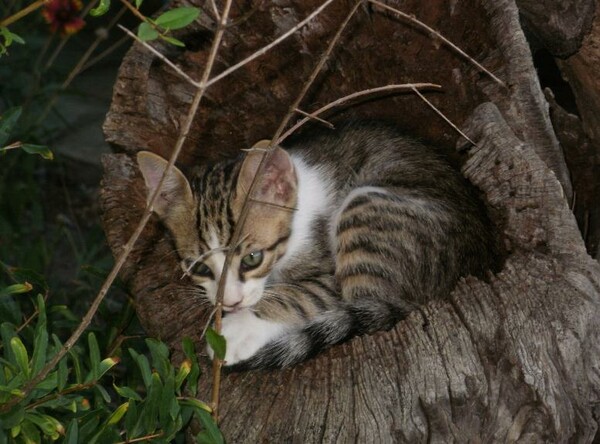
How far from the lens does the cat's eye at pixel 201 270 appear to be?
2844mm

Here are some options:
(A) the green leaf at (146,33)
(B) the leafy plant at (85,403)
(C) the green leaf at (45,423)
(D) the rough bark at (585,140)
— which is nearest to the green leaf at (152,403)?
(B) the leafy plant at (85,403)

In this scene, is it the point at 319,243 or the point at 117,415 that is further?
the point at 319,243

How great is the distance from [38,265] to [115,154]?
4.32 feet

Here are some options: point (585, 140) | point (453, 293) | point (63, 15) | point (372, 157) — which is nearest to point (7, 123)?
point (63, 15)

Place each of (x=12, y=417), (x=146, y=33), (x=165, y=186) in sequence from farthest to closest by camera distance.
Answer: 1. (x=165, y=186)
2. (x=12, y=417)
3. (x=146, y=33)

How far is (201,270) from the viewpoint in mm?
2859

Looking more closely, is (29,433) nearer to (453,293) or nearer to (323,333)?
(323,333)

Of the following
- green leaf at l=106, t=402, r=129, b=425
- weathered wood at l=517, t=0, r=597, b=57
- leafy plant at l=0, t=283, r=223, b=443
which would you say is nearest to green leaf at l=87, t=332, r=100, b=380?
leafy plant at l=0, t=283, r=223, b=443

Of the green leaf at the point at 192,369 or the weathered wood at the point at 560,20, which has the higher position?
the weathered wood at the point at 560,20

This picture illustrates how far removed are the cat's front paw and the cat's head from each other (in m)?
0.05

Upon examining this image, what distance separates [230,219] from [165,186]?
0.24 meters

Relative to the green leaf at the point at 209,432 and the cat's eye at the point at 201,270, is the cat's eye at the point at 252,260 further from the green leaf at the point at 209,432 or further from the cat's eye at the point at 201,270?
the green leaf at the point at 209,432

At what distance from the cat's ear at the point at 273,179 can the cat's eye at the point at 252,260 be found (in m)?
0.18

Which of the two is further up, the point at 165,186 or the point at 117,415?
the point at 165,186
